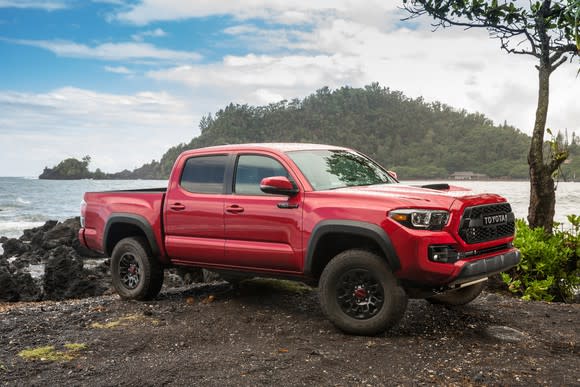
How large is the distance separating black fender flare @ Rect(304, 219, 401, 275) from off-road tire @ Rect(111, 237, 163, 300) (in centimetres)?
262

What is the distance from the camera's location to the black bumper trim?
575cm

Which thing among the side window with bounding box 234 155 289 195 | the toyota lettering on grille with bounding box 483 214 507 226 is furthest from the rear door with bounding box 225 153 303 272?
the toyota lettering on grille with bounding box 483 214 507 226

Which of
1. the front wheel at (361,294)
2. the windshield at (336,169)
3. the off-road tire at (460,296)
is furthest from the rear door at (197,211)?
the off-road tire at (460,296)

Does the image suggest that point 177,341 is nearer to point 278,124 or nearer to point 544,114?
point 544,114

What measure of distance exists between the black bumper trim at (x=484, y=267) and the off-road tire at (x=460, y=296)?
1061 millimetres

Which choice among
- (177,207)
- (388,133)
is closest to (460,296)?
(177,207)

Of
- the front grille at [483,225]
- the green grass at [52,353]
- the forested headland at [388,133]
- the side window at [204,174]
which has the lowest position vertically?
the green grass at [52,353]

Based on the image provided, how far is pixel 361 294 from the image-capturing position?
6.07 m

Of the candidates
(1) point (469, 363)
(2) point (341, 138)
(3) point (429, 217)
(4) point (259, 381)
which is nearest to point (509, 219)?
(3) point (429, 217)

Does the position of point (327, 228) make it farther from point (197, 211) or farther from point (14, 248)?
point (14, 248)

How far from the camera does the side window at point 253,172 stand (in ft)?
22.2

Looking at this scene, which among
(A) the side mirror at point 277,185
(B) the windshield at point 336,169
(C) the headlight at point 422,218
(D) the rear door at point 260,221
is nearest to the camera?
(C) the headlight at point 422,218

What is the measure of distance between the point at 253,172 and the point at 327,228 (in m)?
1.30

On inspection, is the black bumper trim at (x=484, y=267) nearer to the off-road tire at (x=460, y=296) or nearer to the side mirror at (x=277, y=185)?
the off-road tire at (x=460, y=296)
